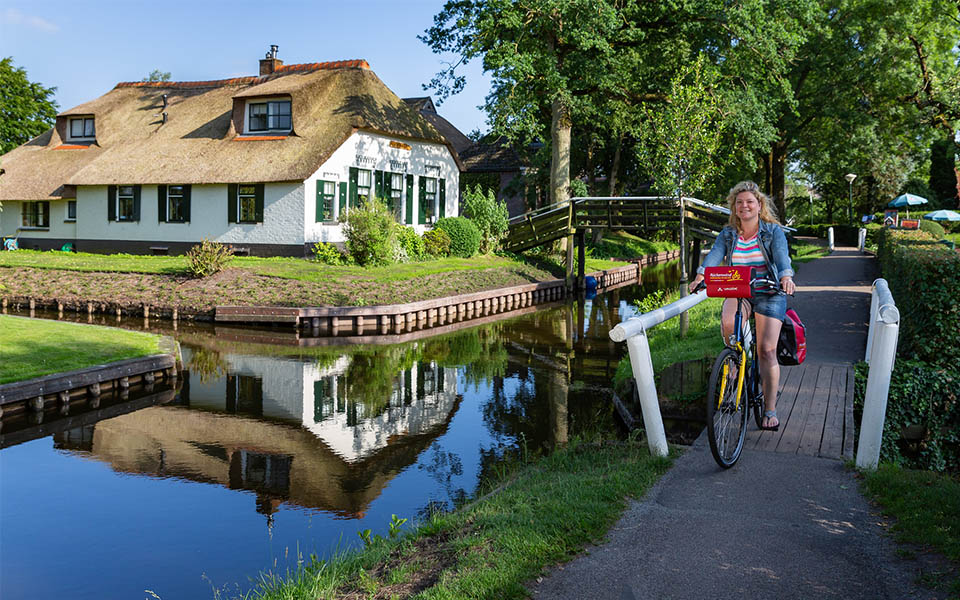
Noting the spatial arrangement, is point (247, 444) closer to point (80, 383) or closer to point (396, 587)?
point (80, 383)

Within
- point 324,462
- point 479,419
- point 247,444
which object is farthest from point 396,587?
point 479,419

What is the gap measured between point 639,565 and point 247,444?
6259 millimetres

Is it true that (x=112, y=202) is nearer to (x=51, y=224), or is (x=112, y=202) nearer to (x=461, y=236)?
(x=51, y=224)

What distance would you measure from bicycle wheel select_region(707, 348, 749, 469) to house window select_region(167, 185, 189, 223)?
23.9 metres

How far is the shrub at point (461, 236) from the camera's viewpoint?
2684cm

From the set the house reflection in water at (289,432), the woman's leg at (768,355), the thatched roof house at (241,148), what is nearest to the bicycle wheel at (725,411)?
the woman's leg at (768,355)

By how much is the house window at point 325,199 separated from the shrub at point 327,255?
52.3 inches

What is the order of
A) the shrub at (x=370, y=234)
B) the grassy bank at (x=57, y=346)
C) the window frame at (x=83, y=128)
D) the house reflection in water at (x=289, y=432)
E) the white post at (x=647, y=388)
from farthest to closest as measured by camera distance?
the window frame at (x=83, y=128) → the shrub at (x=370, y=234) → the grassy bank at (x=57, y=346) → the house reflection in water at (x=289, y=432) → the white post at (x=647, y=388)

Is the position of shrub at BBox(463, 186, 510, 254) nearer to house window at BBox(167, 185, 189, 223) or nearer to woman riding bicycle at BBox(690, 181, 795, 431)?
house window at BBox(167, 185, 189, 223)

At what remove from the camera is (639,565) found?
4.03 meters

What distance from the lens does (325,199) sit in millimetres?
25406

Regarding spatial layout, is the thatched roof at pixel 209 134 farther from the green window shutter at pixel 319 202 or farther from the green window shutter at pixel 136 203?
the green window shutter at pixel 319 202

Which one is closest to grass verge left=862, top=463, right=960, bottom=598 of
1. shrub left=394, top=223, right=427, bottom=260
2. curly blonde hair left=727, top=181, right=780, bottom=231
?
curly blonde hair left=727, top=181, right=780, bottom=231

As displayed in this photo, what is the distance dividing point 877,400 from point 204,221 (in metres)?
23.9
